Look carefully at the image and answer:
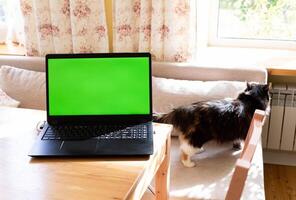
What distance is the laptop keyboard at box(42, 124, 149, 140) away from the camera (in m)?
1.41

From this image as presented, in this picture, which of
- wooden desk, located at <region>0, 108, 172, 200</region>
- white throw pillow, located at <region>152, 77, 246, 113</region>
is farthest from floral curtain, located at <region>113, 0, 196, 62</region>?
wooden desk, located at <region>0, 108, 172, 200</region>

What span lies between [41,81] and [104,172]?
1329 millimetres

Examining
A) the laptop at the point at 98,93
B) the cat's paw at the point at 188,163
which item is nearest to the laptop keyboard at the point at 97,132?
the laptop at the point at 98,93

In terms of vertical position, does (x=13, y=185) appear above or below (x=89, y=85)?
below

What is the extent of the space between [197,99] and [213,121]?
0.92ft

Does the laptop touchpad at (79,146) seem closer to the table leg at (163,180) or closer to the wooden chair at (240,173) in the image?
the table leg at (163,180)

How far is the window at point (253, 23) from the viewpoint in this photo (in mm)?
2578

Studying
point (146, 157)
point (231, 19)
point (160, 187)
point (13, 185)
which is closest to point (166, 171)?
point (160, 187)

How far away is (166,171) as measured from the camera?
156 centimetres

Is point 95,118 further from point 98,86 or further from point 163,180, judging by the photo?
point 163,180

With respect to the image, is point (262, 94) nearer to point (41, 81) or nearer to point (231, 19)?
point (231, 19)

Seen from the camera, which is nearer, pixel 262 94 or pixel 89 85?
pixel 89 85

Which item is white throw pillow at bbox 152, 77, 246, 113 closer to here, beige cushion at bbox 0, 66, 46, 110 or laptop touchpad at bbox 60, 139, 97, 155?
beige cushion at bbox 0, 66, 46, 110

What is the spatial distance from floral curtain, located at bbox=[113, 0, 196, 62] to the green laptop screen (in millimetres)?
869
